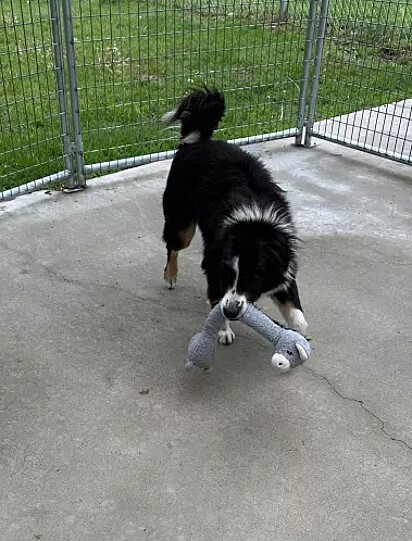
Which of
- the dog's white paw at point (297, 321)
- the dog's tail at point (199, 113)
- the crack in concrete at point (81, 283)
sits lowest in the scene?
the crack in concrete at point (81, 283)

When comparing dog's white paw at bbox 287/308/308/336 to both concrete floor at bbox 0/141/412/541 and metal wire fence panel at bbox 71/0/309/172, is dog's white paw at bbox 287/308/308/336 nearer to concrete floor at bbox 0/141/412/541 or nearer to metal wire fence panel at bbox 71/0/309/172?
concrete floor at bbox 0/141/412/541

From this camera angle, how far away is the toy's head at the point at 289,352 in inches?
97.7

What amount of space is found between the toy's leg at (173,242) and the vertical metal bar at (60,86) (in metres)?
1.50

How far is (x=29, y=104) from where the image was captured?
190 inches

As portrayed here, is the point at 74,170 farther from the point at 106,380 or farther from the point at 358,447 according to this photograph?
the point at 358,447

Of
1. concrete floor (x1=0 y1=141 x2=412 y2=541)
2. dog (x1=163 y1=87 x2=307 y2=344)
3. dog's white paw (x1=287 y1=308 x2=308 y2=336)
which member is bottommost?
concrete floor (x1=0 y1=141 x2=412 y2=541)

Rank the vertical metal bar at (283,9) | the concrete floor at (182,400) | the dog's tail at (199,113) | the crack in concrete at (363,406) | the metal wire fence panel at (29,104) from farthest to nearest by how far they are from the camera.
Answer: the vertical metal bar at (283,9) → the metal wire fence panel at (29,104) → the dog's tail at (199,113) → the crack in concrete at (363,406) → the concrete floor at (182,400)

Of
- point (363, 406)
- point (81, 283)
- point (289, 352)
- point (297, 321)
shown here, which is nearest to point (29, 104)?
point (81, 283)

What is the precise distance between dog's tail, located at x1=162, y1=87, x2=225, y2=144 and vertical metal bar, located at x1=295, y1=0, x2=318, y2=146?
2.44 meters

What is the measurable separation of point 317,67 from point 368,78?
670 mm

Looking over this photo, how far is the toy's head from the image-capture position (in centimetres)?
248

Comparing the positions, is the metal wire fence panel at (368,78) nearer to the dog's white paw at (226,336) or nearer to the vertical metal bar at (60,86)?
the vertical metal bar at (60,86)

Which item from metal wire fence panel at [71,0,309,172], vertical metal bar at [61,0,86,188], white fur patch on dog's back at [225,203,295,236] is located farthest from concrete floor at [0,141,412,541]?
metal wire fence panel at [71,0,309,172]

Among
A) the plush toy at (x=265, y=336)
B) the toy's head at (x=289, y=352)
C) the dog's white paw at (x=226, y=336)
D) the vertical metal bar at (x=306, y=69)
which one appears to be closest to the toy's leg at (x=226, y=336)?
the dog's white paw at (x=226, y=336)
